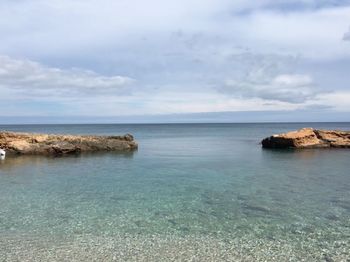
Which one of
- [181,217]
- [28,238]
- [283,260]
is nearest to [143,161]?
[181,217]

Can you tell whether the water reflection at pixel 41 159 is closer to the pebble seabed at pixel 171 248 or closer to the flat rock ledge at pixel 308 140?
the flat rock ledge at pixel 308 140

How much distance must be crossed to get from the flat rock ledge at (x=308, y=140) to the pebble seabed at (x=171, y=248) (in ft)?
131

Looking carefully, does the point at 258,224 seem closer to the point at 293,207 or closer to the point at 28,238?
the point at 293,207

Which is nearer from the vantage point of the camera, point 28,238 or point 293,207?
point 28,238

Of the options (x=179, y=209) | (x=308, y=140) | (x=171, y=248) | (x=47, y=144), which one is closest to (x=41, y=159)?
(x=47, y=144)

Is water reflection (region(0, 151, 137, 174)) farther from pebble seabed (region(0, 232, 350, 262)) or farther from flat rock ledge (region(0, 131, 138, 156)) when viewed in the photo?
pebble seabed (region(0, 232, 350, 262))

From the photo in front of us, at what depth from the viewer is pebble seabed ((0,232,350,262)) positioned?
40.0 feet

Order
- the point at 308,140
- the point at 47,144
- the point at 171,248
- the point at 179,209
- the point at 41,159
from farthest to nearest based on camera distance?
the point at 308,140
the point at 47,144
the point at 41,159
the point at 179,209
the point at 171,248

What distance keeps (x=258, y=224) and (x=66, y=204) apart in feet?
30.5

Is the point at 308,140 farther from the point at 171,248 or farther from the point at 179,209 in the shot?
the point at 171,248

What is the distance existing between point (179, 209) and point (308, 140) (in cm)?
3930

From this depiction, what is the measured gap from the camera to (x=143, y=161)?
3981 cm

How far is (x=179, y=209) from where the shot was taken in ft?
60.4

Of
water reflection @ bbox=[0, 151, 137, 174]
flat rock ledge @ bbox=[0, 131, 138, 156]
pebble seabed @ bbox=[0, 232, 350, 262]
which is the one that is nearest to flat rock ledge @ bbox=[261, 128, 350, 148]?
water reflection @ bbox=[0, 151, 137, 174]
